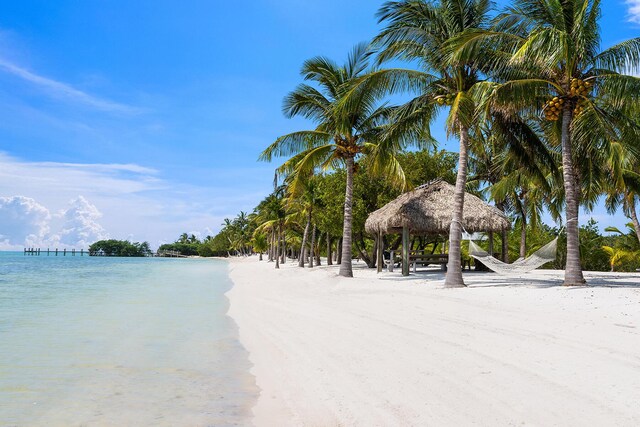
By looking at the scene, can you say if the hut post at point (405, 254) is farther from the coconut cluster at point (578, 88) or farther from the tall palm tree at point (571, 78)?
the coconut cluster at point (578, 88)

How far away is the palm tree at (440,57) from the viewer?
11.6 meters

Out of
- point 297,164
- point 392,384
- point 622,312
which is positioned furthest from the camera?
point 297,164

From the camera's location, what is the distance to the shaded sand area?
3.20m

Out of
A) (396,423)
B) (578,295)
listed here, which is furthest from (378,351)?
(578,295)

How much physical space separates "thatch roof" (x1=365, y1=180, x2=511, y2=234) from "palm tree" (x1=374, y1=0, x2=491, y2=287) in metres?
4.12

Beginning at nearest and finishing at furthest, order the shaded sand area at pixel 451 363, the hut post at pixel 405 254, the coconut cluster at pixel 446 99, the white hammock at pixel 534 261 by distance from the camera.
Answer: the shaded sand area at pixel 451 363 → the coconut cluster at pixel 446 99 → the white hammock at pixel 534 261 → the hut post at pixel 405 254

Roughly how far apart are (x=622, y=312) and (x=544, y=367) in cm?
355

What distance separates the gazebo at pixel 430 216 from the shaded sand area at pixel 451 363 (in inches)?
306

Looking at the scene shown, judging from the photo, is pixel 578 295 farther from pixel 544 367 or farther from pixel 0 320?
pixel 0 320

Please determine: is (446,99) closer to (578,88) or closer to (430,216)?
(578,88)

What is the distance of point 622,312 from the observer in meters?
6.74

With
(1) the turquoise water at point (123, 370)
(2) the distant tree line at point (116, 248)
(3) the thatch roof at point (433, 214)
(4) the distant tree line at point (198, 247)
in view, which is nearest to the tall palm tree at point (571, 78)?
(3) the thatch roof at point (433, 214)

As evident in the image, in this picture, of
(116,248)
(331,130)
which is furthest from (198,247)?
(331,130)

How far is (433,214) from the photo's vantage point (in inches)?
643
